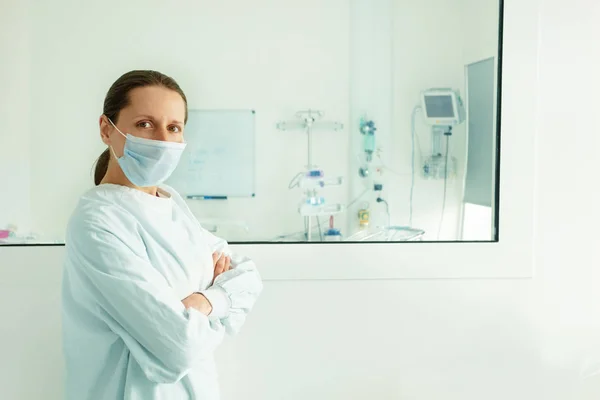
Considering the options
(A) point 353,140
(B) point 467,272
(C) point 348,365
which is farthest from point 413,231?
(C) point 348,365

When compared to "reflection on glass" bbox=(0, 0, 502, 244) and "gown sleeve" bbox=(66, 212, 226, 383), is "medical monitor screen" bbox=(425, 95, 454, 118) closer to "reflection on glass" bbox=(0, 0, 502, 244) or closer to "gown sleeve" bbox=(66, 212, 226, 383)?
"reflection on glass" bbox=(0, 0, 502, 244)

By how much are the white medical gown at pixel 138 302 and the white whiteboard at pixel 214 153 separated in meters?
0.46

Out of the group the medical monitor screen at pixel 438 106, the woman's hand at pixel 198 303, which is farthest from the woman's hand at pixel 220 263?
the medical monitor screen at pixel 438 106

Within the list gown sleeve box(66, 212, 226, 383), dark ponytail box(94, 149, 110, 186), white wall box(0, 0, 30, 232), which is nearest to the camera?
gown sleeve box(66, 212, 226, 383)

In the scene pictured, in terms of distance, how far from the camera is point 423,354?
195cm

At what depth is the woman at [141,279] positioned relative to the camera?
1.14m

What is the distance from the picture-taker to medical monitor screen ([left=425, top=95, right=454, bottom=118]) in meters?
1.95

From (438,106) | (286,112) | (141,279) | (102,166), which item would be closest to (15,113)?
(102,166)

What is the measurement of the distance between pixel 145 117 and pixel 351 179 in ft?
2.76

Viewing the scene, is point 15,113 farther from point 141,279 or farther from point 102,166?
point 141,279

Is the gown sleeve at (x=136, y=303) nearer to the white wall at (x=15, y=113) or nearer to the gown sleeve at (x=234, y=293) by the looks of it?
the gown sleeve at (x=234, y=293)

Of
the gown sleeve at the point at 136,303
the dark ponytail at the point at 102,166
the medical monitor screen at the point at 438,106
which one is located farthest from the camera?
the medical monitor screen at the point at 438,106

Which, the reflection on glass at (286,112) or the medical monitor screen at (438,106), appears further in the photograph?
the medical monitor screen at (438,106)

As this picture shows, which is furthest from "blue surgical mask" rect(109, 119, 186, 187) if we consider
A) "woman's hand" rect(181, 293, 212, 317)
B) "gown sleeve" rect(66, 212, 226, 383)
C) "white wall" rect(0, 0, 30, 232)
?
"white wall" rect(0, 0, 30, 232)
